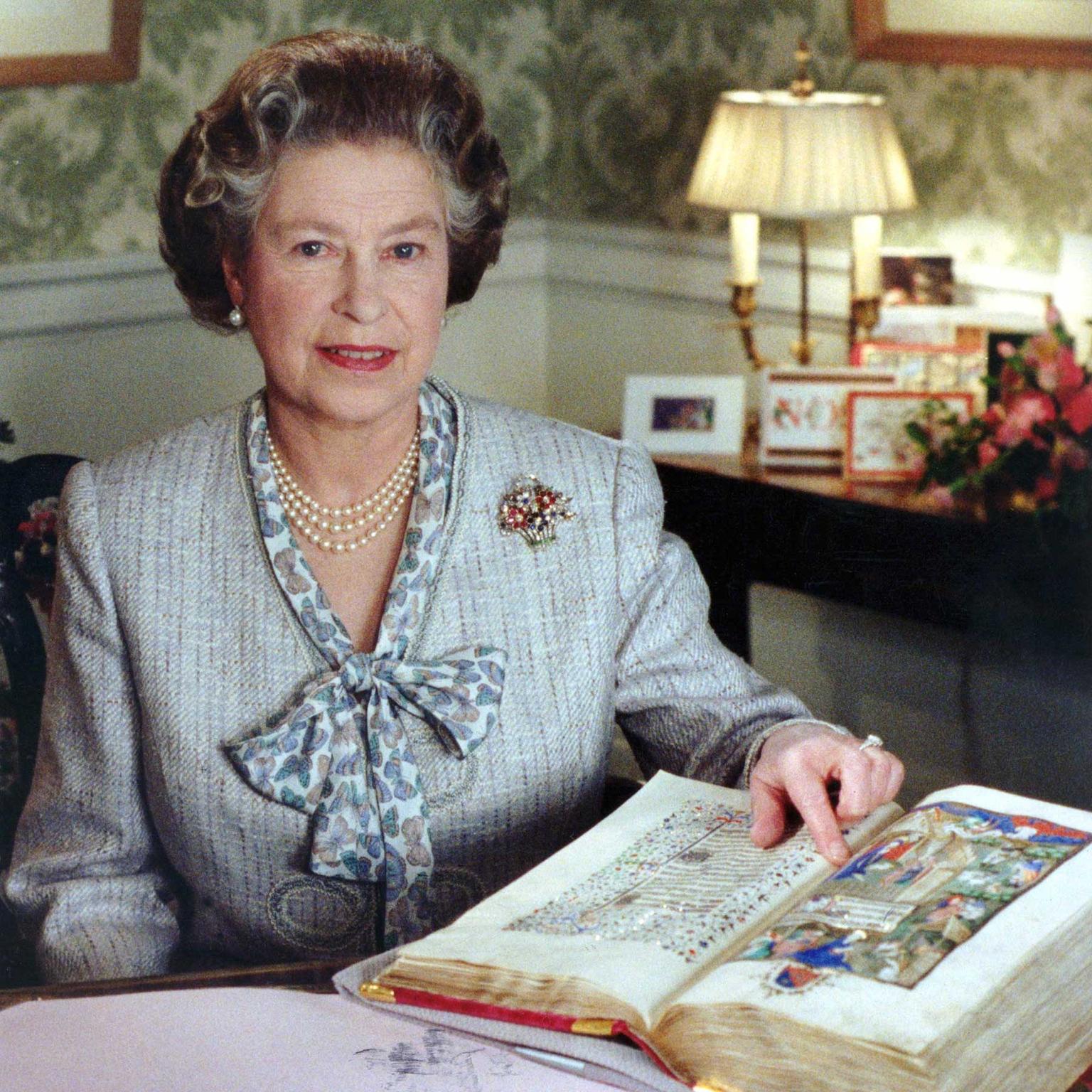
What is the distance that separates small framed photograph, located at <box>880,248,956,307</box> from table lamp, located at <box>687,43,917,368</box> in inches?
2.6

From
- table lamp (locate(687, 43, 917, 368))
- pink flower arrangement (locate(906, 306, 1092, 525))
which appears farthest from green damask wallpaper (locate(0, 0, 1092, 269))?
pink flower arrangement (locate(906, 306, 1092, 525))

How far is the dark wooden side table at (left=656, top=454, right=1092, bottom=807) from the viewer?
2596 mm

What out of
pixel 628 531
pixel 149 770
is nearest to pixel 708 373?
pixel 628 531

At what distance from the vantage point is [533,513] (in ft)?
5.12

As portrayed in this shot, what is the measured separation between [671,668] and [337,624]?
0.32 metres

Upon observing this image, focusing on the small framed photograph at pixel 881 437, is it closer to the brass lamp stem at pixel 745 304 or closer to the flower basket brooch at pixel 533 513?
the brass lamp stem at pixel 745 304

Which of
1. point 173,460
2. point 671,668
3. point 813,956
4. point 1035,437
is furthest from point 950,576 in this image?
point 813,956

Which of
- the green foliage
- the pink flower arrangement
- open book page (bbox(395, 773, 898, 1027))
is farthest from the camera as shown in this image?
the green foliage

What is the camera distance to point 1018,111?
3111 millimetres

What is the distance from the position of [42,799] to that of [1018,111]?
2.40m

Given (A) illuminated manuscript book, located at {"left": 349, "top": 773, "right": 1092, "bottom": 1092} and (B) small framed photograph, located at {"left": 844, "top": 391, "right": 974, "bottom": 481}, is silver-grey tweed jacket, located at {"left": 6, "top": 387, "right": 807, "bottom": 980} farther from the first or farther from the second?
(B) small framed photograph, located at {"left": 844, "top": 391, "right": 974, "bottom": 481}

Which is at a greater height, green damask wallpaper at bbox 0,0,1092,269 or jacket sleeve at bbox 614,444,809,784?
green damask wallpaper at bbox 0,0,1092,269

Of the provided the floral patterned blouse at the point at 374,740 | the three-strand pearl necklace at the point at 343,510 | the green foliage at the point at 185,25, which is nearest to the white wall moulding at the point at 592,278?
the green foliage at the point at 185,25

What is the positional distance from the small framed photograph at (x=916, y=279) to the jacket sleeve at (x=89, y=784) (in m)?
2.13
